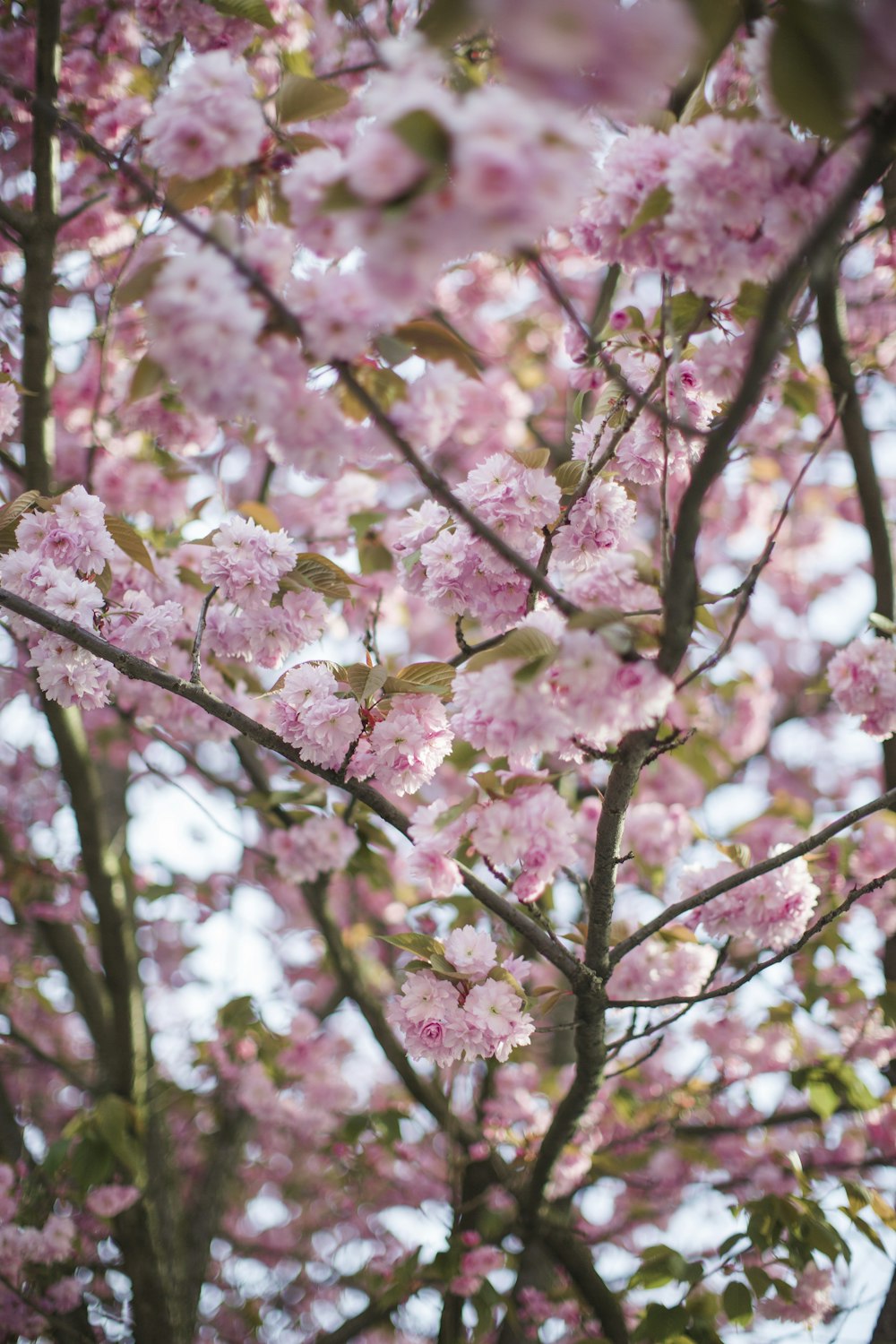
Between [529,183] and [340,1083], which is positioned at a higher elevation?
[340,1083]

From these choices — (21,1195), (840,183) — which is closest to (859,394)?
(840,183)

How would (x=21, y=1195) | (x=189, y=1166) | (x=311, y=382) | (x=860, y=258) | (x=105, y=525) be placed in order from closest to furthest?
(x=311, y=382) < (x=105, y=525) < (x=21, y=1195) < (x=860, y=258) < (x=189, y=1166)

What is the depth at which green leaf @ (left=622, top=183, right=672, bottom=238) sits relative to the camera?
1.09 meters

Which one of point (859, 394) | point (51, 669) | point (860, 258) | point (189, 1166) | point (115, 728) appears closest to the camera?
point (51, 669)

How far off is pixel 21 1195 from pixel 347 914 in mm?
2076

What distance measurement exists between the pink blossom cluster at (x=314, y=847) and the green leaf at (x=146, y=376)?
4.86 feet

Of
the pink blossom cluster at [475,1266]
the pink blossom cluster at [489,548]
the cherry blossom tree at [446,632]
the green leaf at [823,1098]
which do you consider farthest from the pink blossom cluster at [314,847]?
the green leaf at [823,1098]

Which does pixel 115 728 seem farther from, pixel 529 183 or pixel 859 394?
pixel 529 183

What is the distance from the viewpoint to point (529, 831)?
1292 millimetres

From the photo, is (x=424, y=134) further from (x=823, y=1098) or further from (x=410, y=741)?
(x=823, y=1098)

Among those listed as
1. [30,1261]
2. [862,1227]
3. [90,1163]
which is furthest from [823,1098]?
[30,1261]

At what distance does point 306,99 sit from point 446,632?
367 cm

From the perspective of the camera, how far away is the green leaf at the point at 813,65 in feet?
2.73

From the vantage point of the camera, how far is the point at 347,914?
176 inches
